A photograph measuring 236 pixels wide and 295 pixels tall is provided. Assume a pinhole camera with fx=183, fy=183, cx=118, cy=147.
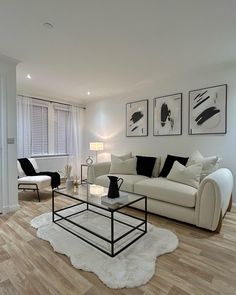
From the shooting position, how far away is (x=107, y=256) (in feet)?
5.55

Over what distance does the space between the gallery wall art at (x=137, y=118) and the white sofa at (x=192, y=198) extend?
4.76 ft

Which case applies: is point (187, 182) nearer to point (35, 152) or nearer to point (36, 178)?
point (36, 178)

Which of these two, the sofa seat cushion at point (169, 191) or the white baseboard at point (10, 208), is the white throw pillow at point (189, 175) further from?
the white baseboard at point (10, 208)

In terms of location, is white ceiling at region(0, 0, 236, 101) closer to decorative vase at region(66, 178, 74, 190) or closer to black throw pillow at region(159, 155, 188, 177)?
black throw pillow at region(159, 155, 188, 177)

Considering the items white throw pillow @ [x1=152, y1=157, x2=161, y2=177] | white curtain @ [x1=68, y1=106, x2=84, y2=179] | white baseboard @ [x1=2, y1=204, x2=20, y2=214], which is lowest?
white baseboard @ [x1=2, y1=204, x2=20, y2=214]

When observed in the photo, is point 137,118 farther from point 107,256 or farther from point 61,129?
point 107,256

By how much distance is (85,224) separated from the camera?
90.3 inches

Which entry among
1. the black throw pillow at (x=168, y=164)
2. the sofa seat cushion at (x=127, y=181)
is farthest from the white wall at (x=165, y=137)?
the sofa seat cushion at (x=127, y=181)

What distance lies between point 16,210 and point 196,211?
2.60 meters

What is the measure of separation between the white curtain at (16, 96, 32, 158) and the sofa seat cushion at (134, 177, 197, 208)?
273cm

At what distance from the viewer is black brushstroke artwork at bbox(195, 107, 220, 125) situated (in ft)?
10.1

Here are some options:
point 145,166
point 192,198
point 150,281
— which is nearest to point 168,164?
point 145,166


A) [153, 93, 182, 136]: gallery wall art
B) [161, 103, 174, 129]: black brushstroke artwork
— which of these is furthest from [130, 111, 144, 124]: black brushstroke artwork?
[161, 103, 174, 129]: black brushstroke artwork

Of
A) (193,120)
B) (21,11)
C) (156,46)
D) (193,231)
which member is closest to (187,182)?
(193,231)
